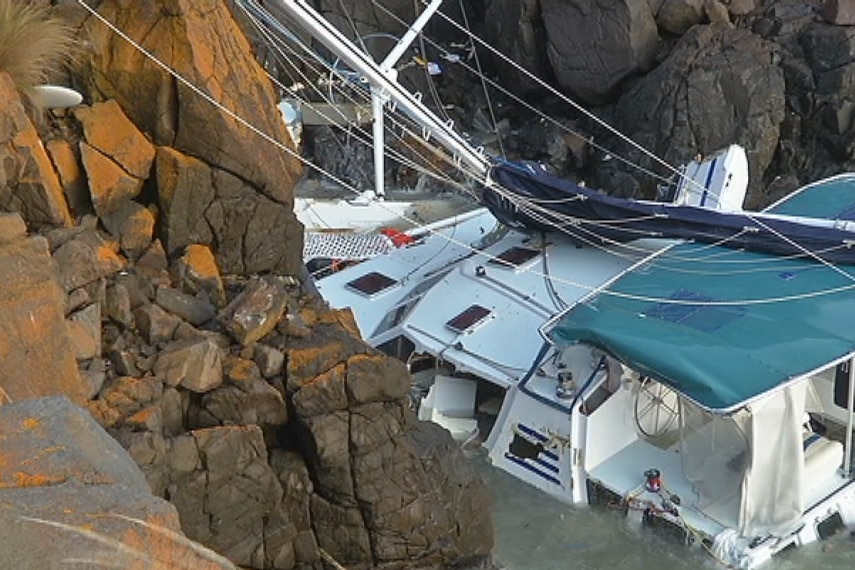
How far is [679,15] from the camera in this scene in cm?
2717

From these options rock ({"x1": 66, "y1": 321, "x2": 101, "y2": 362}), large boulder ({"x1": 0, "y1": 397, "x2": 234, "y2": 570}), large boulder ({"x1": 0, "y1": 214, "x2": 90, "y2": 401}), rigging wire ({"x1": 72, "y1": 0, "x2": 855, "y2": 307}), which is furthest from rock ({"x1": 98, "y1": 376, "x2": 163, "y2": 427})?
large boulder ({"x1": 0, "y1": 397, "x2": 234, "y2": 570})

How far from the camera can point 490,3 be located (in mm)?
29562

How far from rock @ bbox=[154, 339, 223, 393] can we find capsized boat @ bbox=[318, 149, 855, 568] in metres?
5.01

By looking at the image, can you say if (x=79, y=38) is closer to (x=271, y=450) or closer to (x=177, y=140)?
(x=177, y=140)

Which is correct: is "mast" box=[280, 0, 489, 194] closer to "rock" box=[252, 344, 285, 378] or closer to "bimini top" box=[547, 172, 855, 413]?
"bimini top" box=[547, 172, 855, 413]

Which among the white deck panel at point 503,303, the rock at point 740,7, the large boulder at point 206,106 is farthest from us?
the rock at point 740,7

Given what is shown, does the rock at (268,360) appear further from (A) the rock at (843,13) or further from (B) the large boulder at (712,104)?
(A) the rock at (843,13)

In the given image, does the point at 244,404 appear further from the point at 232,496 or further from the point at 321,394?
the point at 232,496

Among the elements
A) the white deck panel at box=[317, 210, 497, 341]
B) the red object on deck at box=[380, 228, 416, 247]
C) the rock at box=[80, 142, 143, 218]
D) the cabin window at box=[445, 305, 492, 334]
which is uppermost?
the rock at box=[80, 142, 143, 218]

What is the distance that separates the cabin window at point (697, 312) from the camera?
43.3 ft

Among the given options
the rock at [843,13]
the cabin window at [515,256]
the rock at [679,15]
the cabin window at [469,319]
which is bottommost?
the cabin window at [469,319]

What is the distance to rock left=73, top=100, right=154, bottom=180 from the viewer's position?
407 inches

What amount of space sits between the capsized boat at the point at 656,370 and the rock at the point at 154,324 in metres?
5.19

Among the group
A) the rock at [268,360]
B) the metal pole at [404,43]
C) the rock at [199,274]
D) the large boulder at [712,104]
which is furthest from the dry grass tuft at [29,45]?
the large boulder at [712,104]
